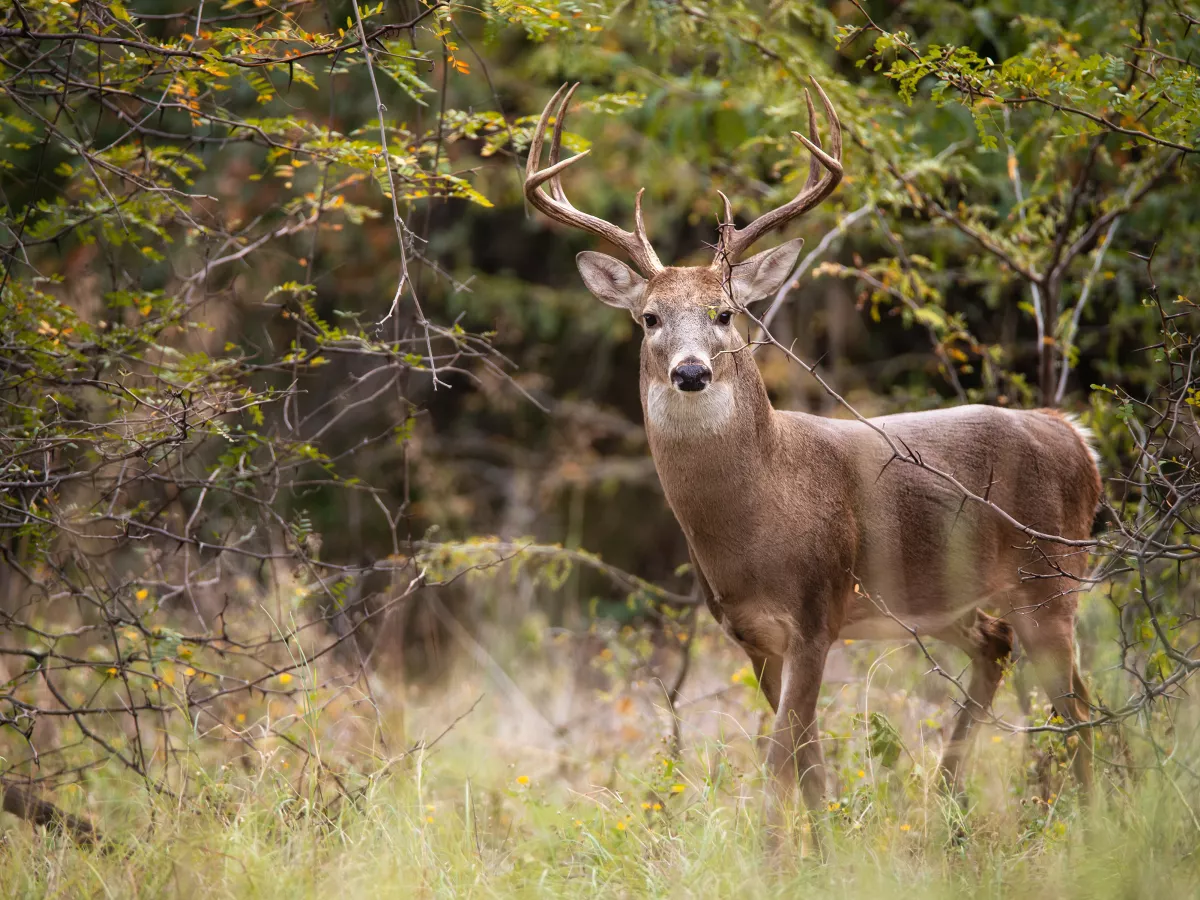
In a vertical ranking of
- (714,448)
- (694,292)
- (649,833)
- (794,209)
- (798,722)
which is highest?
(794,209)

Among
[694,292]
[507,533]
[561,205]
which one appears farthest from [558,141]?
[507,533]

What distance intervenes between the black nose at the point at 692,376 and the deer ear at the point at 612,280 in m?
0.79

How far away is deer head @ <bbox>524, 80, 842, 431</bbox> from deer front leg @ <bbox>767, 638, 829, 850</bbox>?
101 cm

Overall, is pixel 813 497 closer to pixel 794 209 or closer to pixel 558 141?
pixel 794 209

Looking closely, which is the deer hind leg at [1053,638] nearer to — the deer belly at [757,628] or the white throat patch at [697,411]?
the deer belly at [757,628]

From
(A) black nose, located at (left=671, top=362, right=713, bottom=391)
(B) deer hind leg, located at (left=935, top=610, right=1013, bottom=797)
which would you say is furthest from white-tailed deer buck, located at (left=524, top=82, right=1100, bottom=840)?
(B) deer hind leg, located at (left=935, top=610, right=1013, bottom=797)

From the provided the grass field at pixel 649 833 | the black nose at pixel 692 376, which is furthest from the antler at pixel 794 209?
the grass field at pixel 649 833

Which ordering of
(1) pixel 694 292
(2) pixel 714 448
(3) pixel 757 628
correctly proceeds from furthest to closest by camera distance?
(1) pixel 694 292 → (2) pixel 714 448 → (3) pixel 757 628

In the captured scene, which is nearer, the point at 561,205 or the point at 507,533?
the point at 561,205

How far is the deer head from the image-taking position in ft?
16.0

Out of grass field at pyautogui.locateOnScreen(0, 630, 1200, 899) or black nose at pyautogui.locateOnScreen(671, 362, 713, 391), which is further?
black nose at pyautogui.locateOnScreen(671, 362, 713, 391)

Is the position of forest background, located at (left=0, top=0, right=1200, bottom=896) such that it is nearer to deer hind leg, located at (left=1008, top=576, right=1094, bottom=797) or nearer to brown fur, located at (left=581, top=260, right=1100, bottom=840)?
deer hind leg, located at (left=1008, top=576, right=1094, bottom=797)

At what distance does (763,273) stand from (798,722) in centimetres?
201

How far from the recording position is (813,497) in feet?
16.4
